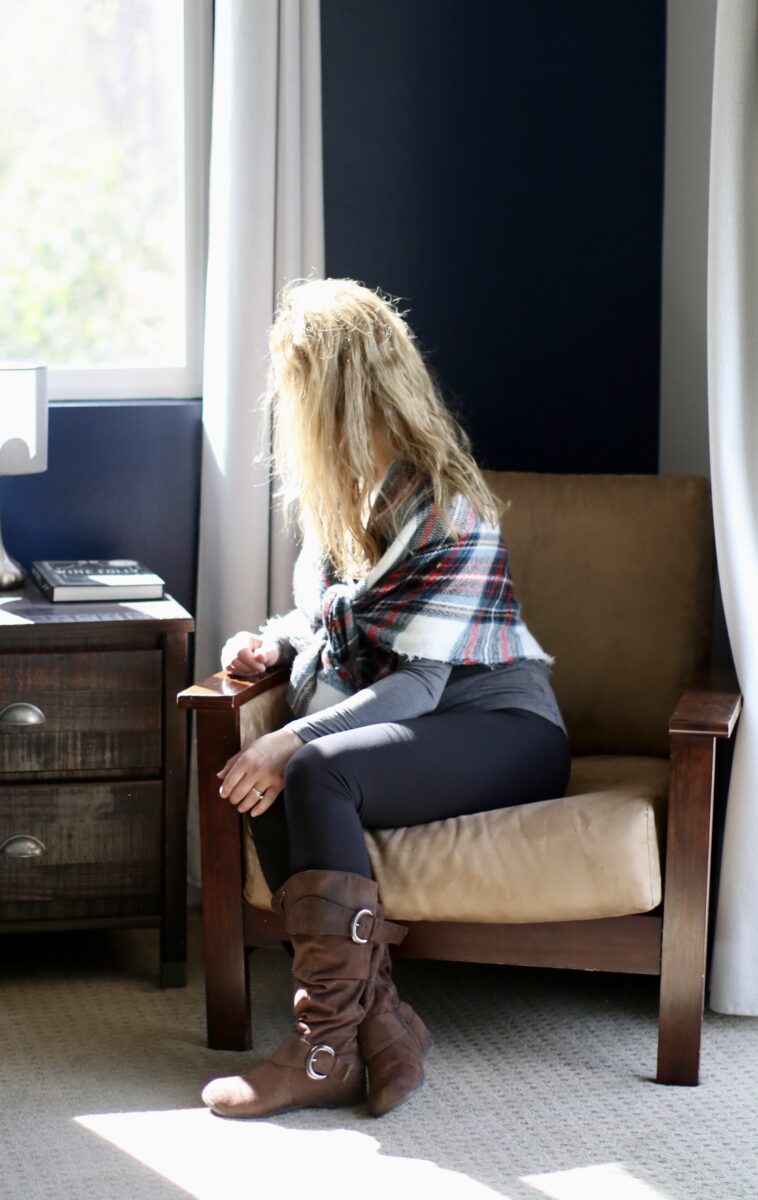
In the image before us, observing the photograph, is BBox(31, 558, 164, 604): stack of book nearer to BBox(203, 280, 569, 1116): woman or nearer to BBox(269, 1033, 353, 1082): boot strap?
BBox(203, 280, 569, 1116): woman

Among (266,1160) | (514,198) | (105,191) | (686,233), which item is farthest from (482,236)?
(266,1160)

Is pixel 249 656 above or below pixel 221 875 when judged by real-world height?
above

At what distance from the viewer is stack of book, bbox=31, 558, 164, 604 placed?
2.43 meters

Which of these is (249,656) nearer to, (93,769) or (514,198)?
(93,769)

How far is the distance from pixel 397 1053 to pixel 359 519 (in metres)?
0.76

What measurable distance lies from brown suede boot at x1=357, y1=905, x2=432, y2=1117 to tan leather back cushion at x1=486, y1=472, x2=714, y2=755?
692 mm

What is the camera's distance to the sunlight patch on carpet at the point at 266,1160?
1777 millimetres

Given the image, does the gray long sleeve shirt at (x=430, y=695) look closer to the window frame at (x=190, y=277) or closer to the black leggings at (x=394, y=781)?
the black leggings at (x=394, y=781)

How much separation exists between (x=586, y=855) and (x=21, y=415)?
1.25 meters

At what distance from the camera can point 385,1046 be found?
77.9 inches

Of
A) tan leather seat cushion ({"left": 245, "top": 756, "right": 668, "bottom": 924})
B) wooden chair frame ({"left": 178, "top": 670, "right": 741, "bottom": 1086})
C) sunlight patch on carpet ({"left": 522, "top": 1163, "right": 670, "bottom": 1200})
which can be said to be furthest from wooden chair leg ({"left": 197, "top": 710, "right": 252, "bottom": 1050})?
sunlight patch on carpet ({"left": 522, "top": 1163, "right": 670, "bottom": 1200})

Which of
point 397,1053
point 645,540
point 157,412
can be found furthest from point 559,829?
point 157,412

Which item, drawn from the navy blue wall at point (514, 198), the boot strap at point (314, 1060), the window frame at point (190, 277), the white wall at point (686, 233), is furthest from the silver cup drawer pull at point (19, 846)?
the white wall at point (686, 233)

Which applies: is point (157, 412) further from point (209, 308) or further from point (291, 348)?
point (291, 348)
